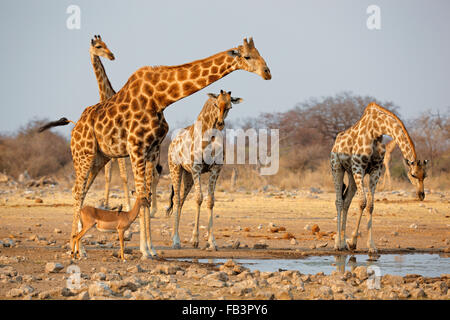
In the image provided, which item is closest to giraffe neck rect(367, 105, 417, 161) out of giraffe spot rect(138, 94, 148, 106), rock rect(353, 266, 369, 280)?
rock rect(353, 266, 369, 280)

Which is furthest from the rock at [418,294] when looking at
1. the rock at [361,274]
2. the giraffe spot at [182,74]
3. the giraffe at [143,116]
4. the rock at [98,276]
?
the giraffe spot at [182,74]

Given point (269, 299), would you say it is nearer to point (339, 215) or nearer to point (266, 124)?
point (339, 215)

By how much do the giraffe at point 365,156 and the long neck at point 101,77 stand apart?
5183 millimetres

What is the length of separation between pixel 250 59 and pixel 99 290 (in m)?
3.92

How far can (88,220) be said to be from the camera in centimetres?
835

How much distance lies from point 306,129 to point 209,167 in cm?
3015

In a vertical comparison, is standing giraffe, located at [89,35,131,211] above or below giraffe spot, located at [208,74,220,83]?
above

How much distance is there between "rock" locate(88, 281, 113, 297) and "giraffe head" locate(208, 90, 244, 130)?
4475 mm

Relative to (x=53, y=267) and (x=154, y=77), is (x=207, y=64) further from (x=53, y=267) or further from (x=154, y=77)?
(x=53, y=267)

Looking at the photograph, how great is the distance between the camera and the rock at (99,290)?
6297 mm

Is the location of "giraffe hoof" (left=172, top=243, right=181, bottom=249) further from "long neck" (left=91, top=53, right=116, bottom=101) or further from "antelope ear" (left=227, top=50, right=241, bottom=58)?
"long neck" (left=91, top=53, right=116, bottom=101)

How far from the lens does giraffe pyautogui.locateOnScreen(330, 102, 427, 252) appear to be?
1026 centimetres

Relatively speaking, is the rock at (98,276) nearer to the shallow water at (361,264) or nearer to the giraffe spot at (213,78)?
the shallow water at (361,264)

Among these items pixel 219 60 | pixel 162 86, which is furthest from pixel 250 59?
pixel 162 86
